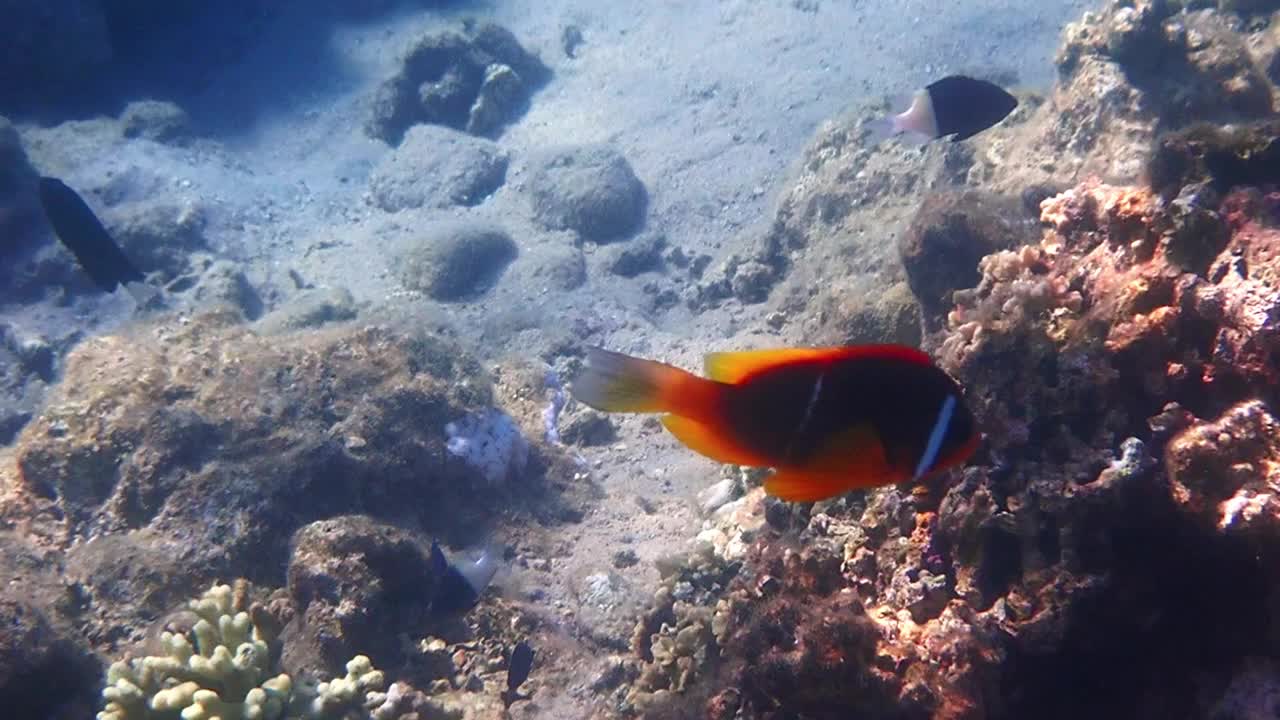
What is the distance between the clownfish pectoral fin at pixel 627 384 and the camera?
147cm

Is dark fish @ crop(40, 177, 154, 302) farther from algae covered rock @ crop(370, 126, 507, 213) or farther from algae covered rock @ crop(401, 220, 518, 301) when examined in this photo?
algae covered rock @ crop(370, 126, 507, 213)

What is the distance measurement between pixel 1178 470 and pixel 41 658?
5706 millimetres

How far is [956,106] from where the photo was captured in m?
5.48

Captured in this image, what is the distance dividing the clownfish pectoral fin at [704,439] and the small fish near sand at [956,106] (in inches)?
188

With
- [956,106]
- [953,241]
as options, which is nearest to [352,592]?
[953,241]

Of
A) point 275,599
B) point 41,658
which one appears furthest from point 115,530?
point 275,599

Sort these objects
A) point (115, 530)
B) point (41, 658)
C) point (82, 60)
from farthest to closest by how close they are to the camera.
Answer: point (82, 60), point (115, 530), point (41, 658)

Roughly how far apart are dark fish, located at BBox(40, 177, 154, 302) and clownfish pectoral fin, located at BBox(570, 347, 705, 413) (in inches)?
288

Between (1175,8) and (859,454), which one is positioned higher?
(859,454)

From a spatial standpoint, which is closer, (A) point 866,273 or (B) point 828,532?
(B) point 828,532

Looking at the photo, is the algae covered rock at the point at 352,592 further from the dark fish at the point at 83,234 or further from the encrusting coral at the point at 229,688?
the dark fish at the point at 83,234

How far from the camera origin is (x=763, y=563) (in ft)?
10.9

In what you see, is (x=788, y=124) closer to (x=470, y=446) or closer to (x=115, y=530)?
(x=470, y=446)

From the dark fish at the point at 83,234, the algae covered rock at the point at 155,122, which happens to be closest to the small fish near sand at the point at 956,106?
the dark fish at the point at 83,234
